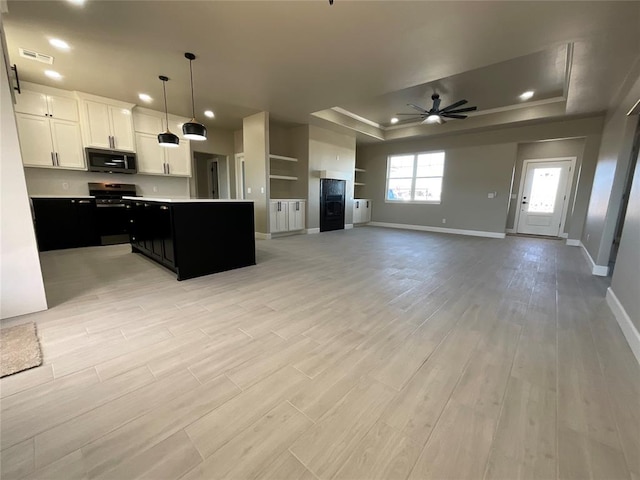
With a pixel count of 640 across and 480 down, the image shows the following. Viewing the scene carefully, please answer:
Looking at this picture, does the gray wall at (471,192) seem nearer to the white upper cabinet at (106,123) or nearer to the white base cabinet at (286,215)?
the white base cabinet at (286,215)

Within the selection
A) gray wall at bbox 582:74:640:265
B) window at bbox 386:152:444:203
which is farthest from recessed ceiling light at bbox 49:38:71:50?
window at bbox 386:152:444:203

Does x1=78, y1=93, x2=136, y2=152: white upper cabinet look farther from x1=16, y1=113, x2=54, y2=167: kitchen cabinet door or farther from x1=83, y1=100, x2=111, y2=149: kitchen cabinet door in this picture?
x1=16, y1=113, x2=54, y2=167: kitchen cabinet door

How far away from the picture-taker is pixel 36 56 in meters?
3.59

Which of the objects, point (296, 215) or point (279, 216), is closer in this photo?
point (279, 216)

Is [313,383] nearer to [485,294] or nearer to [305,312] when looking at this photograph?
[305,312]

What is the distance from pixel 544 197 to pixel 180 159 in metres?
9.92

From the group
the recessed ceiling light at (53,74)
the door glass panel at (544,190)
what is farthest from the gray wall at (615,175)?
the recessed ceiling light at (53,74)

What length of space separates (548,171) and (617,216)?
4433 millimetres

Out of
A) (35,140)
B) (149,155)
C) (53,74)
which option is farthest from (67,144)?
(149,155)

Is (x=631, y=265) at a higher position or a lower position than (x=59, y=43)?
lower

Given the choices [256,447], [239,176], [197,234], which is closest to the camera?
[256,447]

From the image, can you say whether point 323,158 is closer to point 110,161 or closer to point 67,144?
point 110,161

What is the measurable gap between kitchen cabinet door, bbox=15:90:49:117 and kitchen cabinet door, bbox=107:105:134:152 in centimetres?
92

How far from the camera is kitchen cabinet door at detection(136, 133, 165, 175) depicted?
18.5ft
